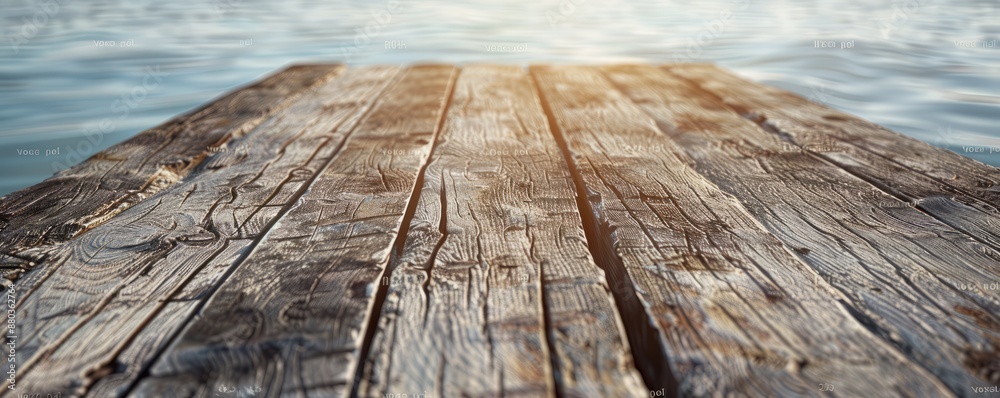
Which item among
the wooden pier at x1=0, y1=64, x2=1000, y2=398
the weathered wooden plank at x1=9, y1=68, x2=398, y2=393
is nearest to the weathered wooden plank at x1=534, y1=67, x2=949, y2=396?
the wooden pier at x1=0, y1=64, x2=1000, y2=398

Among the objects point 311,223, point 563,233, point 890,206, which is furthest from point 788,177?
point 311,223

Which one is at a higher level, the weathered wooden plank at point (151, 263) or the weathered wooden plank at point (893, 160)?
the weathered wooden plank at point (151, 263)

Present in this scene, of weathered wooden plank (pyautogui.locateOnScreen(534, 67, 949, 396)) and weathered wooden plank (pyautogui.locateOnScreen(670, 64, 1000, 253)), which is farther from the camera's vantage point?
weathered wooden plank (pyautogui.locateOnScreen(670, 64, 1000, 253))

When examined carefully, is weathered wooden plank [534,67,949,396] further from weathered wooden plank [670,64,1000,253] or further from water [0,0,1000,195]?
water [0,0,1000,195]

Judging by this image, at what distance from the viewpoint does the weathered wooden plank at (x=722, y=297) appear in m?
1.27

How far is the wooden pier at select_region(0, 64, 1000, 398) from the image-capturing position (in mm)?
1296

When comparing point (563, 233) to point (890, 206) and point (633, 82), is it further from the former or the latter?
point (633, 82)


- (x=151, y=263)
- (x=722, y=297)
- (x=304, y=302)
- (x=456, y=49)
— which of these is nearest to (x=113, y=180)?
(x=151, y=263)

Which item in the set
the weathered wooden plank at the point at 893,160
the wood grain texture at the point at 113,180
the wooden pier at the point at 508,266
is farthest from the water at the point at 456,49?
the wooden pier at the point at 508,266

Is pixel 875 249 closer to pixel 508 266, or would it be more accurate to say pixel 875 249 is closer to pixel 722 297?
pixel 722 297

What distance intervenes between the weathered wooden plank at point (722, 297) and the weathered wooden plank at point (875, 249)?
0.20 ft

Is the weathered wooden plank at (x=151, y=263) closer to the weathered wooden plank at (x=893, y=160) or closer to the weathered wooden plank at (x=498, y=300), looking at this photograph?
the weathered wooden plank at (x=498, y=300)

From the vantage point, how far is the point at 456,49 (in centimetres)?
1061

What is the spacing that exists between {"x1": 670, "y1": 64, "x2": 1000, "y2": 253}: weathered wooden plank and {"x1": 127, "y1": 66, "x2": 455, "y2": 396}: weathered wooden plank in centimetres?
170
